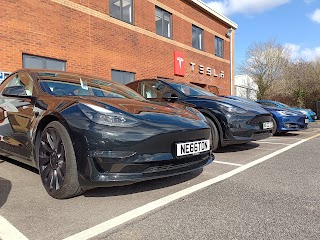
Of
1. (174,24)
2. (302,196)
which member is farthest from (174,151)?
(174,24)

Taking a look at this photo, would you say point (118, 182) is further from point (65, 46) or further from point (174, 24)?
point (174, 24)

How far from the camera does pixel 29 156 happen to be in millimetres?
3271

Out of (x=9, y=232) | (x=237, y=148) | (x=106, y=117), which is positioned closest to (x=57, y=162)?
(x=106, y=117)

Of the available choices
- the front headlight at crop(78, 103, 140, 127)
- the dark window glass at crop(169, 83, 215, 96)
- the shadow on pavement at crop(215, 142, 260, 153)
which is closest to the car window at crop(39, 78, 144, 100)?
the front headlight at crop(78, 103, 140, 127)

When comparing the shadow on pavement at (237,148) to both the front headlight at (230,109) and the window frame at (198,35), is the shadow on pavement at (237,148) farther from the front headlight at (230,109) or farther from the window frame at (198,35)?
the window frame at (198,35)

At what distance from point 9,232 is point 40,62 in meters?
7.33

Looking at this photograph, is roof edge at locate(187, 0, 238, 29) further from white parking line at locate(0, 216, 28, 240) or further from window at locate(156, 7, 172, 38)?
white parking line at locate(0, 216, 28, 240)

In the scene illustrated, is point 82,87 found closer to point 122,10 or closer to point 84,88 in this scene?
point 84,88

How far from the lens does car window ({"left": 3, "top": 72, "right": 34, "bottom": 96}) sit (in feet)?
11.3

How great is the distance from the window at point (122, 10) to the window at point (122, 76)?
214cm

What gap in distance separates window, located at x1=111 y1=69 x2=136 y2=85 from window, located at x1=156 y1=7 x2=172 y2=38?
3.12 metres

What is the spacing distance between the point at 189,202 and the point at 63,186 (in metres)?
1.20

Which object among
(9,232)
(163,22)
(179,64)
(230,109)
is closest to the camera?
(9,232)

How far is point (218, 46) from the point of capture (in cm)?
1958
